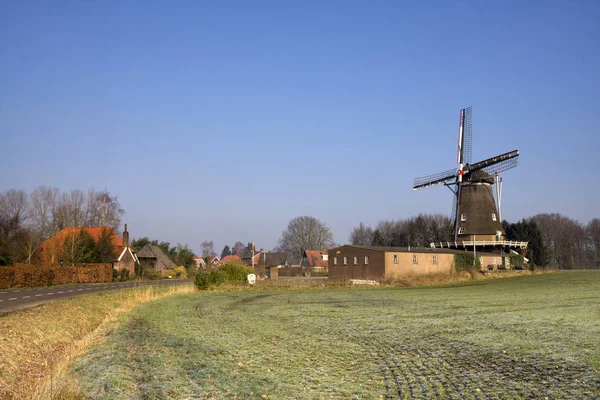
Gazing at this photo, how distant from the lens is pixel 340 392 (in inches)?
378

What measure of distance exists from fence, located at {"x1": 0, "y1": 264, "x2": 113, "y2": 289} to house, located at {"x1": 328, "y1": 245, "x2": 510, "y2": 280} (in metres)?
24.8

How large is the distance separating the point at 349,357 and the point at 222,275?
3234 cm

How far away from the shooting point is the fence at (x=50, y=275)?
42.9 metres

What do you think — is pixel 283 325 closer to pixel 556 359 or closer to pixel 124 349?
pixel 124 349

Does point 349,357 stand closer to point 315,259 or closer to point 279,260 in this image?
point 315,259

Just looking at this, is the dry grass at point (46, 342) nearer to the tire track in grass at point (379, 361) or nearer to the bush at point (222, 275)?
the tire track in grass at point (379, 361)

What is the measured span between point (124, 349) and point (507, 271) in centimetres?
5748

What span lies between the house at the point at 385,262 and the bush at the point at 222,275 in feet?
40.3

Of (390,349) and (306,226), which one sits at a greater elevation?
(306,226)

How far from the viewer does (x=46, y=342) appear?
15.9 metres

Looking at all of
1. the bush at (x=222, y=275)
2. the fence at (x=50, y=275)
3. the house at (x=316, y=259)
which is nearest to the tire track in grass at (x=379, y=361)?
the bush at (x=222, y=275)

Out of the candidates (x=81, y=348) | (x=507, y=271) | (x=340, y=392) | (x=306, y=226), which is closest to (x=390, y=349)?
(x=340, y=392)

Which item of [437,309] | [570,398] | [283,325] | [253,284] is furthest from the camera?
[253,284]

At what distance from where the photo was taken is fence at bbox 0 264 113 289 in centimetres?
4288
